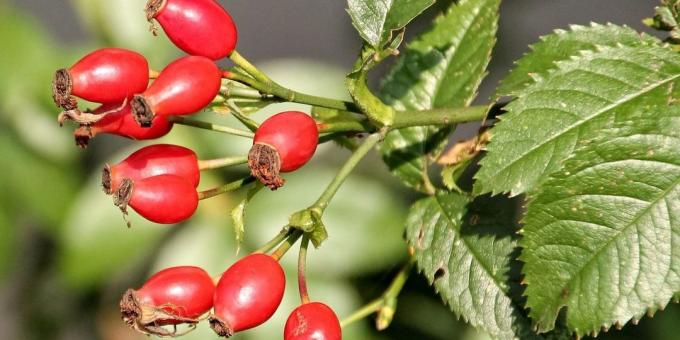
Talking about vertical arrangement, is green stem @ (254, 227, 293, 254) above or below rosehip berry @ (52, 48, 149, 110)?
below

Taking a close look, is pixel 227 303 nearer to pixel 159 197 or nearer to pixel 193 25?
pixel 159 197

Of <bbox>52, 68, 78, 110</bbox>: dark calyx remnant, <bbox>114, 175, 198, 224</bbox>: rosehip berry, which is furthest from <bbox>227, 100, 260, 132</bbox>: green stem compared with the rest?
<bbox>52, 68, 78, 110</bbox>: dark calyx remnant

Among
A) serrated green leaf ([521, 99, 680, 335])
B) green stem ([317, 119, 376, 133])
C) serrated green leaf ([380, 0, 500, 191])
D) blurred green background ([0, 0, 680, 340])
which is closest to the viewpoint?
serrated green leaf ([521, 99, 680, 335])

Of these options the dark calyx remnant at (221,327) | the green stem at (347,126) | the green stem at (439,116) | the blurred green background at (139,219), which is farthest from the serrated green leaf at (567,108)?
the blurred green background at (139,219)

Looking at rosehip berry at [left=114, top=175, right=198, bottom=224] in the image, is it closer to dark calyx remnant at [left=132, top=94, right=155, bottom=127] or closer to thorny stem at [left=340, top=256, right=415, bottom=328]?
dark calyx remnant at [left=132, top=94, right=155, bottom=127]

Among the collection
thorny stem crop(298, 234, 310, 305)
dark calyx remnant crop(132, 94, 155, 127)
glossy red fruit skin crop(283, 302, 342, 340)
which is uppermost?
dark calyx remnant crop(132, 94, 155, 127)

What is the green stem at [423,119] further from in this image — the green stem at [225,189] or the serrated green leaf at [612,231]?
the serrated green leaf at [612,231]
